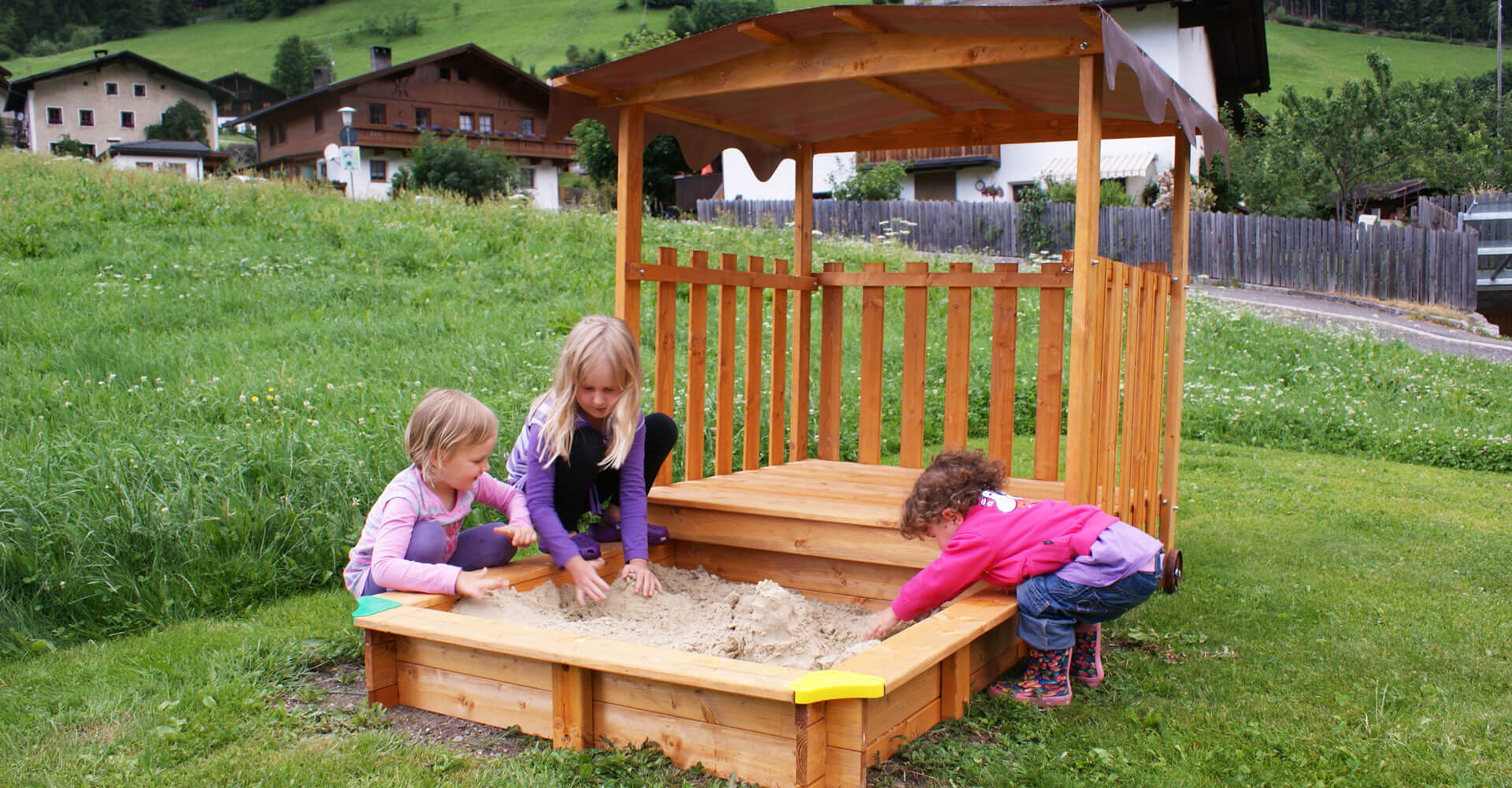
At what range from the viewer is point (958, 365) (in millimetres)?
5555

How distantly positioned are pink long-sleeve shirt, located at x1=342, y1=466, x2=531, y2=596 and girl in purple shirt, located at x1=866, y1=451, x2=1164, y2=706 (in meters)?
1.47

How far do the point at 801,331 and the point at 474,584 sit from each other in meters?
2.94

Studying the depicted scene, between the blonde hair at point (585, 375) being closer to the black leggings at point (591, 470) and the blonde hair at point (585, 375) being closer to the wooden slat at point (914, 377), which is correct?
the black leggings at point (591, 470)

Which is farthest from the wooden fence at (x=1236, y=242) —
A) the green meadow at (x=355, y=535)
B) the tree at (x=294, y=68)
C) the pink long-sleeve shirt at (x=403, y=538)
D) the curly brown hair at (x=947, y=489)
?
the tree at (x=294, y=68)

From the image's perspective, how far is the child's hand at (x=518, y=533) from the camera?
3.68 metres

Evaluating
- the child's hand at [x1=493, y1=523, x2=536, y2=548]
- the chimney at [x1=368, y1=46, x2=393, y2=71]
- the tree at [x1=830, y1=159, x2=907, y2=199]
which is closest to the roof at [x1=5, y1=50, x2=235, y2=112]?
the chimney at [x1=368, y1=46, x2=393, y2=71]

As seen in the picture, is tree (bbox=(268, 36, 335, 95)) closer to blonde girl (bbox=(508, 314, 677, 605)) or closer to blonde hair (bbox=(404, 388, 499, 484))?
blonde girl (bbox=(508, 314, 677, 605))

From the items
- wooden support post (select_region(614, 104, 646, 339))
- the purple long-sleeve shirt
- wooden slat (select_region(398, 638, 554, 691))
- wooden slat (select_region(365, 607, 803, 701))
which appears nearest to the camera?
wooden slat (select_region(365, 607, 803, 701))

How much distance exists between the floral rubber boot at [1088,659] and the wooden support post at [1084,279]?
21.0 inches

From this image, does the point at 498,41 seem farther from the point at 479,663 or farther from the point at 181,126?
the point at 479,663

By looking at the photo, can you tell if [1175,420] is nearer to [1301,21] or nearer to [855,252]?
[855,252]

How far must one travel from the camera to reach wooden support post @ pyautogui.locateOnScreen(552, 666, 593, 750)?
2.80 metres

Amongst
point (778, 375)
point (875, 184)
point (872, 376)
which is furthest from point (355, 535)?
point (875, 184)

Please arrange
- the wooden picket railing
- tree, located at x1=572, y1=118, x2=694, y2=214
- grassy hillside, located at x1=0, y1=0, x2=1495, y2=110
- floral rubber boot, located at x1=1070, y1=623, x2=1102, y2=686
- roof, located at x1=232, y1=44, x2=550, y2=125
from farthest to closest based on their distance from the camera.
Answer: grassy hillside, located at x1=0, y1=0, x2=1495, y2=110 < roof, located at x1=232, y1=44, x2=550, y2=125 < tree, located at x1=572, y1=118, x2=694, y2=214 < the wooden picket railing < floral rubber boot, located at x1=1070, y1=623, x2=1102, y2=686
